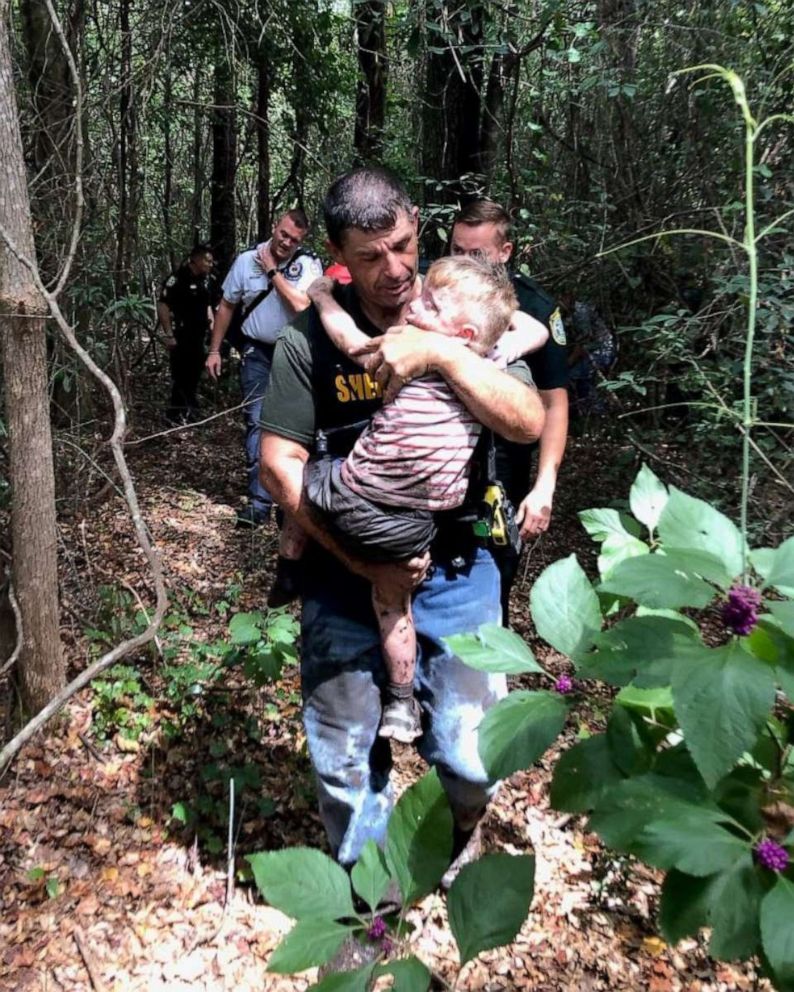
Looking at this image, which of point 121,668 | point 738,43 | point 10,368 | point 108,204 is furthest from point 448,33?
point 121,668

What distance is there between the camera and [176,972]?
2.23 meters

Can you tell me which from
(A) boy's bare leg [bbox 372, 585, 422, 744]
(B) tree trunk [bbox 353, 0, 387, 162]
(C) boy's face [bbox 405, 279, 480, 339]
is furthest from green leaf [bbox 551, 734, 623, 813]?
(B) tree trunk [bbox 353, 0, 387, 162]

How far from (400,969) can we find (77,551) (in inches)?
131

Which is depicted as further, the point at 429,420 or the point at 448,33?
the point at 448,33

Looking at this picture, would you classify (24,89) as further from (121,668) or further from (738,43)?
(738,43)

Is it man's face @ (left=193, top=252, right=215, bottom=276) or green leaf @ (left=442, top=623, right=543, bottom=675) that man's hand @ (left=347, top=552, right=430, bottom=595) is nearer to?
green leaf @ (left=442, top=623, right=543, bottom=675)

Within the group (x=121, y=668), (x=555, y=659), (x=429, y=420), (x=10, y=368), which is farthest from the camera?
(x=555, y=659)

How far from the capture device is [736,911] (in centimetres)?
78

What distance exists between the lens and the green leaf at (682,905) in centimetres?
81

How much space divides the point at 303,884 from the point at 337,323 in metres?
1.41

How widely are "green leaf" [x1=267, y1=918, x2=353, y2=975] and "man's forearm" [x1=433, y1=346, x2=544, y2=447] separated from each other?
1.21 meters

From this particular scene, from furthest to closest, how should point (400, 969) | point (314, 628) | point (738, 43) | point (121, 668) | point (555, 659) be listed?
point (738, 43) → point (555, 659) → point (121, 668) → point (314, 628) → point (400, 969)

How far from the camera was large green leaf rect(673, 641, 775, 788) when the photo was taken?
2.51 ft

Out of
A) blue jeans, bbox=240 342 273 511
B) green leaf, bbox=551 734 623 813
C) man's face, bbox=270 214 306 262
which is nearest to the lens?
green leaf, bbox=551 734 623 813
